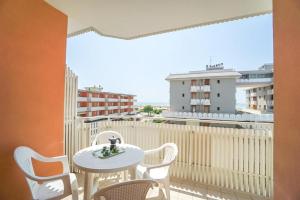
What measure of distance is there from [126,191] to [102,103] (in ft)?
108

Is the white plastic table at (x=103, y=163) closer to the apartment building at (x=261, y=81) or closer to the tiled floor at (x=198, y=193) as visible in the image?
the tiled floor at (x=198, y=193)

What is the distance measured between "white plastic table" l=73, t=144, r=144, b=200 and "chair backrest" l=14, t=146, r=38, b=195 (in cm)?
42

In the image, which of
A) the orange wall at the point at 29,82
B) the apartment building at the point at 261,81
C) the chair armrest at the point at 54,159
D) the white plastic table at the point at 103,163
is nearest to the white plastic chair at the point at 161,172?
the white plastic table at the point at 103,163

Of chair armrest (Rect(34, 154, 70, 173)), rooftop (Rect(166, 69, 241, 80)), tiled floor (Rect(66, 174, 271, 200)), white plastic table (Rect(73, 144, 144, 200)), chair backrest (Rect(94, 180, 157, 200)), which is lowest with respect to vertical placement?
tiled floor (Rect(66, 174, 271, 200))

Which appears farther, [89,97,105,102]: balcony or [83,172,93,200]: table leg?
[89,97,105,102]: balcony

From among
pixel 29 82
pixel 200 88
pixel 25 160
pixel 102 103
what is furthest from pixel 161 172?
pixel 102 103

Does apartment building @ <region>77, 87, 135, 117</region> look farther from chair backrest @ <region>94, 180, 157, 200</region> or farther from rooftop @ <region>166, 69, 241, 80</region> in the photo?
chair backrest @ <region>94, 180, 157, 200</region>

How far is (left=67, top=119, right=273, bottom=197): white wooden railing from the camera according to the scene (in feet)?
7.55

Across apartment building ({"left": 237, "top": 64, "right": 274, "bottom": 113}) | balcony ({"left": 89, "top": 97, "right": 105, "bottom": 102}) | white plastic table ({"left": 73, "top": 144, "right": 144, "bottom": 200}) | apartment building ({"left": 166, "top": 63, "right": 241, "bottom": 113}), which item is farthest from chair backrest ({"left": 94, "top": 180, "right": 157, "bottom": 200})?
balcony ({"left": 89, "top": 97, "right": 105, "bottom": 102})

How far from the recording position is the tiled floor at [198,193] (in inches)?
87.9

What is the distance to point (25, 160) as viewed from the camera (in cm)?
163

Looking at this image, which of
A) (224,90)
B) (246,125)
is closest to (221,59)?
(224,90)

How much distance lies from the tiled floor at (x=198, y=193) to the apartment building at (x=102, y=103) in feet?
65.2

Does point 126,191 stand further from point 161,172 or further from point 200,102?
point 200,102
